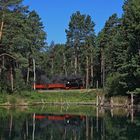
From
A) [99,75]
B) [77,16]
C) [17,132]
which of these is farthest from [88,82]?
[17,132]

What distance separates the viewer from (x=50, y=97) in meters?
86.8

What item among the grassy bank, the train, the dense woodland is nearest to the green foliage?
the dense woodland

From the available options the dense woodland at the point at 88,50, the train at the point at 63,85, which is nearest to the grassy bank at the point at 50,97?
the dense woodland at the point at 88,50

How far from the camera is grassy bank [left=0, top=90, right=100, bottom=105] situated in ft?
252

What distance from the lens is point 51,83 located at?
4264 inches

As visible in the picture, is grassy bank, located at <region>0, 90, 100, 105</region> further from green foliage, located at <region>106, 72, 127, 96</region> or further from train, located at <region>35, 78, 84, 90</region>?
train, located at <region>35, 78, 84, 90</region>

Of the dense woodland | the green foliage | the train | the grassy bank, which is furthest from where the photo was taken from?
the train

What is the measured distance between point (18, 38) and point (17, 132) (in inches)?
1842

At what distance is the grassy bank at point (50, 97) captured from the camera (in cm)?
7675

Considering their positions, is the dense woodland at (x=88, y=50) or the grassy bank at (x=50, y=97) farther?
the grassy bank at (x=50, y=97)

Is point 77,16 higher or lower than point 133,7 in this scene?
higher

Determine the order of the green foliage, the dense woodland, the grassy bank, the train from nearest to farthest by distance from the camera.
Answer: the dense woodland
the green foliage
the grassy bank
the train

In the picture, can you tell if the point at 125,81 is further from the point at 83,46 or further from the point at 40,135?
the point at 83,46

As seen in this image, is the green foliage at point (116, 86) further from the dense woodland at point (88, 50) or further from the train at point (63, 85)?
the train at point (63, 85)
